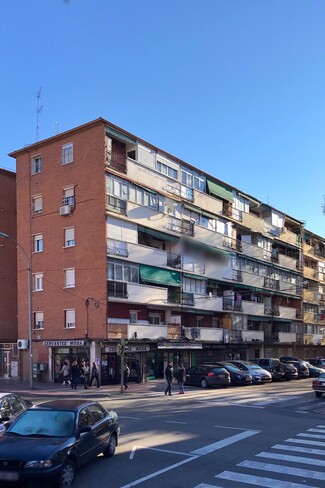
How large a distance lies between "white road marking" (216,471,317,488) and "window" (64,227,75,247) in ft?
85.3

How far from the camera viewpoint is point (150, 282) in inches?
1368

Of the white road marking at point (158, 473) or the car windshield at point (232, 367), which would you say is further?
the car windshield at point (232, 367)

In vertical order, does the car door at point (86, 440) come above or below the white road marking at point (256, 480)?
above

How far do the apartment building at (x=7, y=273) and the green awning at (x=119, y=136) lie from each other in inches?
408

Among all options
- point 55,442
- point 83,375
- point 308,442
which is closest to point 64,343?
point 83,375

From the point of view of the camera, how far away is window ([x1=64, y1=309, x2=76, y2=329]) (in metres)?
32.9

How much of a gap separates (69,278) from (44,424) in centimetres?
2512

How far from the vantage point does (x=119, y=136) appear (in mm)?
33875

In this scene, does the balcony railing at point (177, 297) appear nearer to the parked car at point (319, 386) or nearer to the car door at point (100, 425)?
the parked car at point (319, 386)

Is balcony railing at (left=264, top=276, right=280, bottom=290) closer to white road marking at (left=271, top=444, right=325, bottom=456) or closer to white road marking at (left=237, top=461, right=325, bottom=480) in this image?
white road marking at (left=271, top=444, right=325, bottom=456)

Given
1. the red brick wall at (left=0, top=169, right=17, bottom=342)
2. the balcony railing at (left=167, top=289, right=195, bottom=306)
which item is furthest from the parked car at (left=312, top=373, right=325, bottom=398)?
the red brick wall at (left=0, top=169, right=17, bottom=342)

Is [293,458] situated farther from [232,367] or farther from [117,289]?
[117,289]

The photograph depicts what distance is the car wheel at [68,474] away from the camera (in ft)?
25.9

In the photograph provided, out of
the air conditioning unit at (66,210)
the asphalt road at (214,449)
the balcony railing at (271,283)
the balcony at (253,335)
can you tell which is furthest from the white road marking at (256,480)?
the balcony railing at (271,283)
